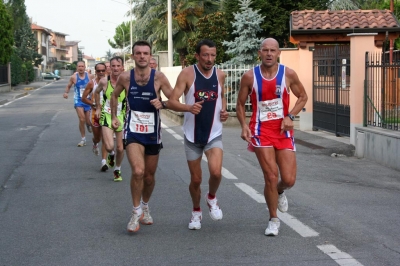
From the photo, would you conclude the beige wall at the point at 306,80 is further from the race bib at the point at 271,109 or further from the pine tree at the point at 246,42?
the race bib at the point at 271,109

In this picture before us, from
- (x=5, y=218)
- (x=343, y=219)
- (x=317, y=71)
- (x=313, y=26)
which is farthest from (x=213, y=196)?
(x=313, y=26)

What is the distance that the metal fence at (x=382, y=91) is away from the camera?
1276cm

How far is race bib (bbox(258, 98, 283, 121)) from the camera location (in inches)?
270

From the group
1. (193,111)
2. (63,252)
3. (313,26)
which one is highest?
(313,26)

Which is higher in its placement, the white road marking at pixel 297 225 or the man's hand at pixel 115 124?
the man's hand at pixel 115 124

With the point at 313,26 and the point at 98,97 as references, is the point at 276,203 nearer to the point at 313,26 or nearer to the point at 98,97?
the point at 98,97

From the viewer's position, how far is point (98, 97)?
37.4 feet

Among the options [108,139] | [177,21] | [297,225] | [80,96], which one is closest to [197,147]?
[297,225]

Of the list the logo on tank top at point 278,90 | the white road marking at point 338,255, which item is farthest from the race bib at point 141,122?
the white road marking at point 338,255

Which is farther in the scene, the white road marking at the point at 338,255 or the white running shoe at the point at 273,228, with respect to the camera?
the white running shoe at the point at 273,228

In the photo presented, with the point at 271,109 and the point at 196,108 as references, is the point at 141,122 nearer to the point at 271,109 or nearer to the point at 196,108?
the point at 196,108

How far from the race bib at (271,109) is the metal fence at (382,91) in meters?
6.19

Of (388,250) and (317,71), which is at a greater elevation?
(317,71)

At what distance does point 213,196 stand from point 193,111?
977 millimetres
